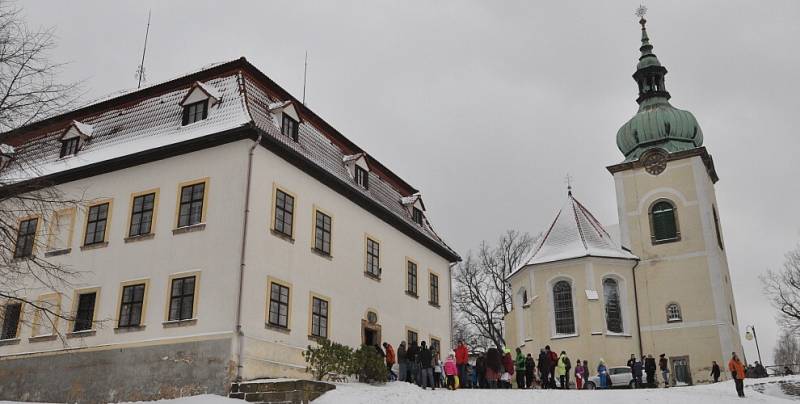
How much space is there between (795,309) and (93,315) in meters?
36.2

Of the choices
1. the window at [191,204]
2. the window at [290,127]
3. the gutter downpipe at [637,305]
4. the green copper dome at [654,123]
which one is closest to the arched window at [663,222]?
the gutter downpipe at [637,305]

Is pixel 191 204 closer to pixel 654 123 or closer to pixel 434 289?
pixel 434 289

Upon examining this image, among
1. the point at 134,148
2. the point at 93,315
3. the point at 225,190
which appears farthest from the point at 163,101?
the point at 93,315

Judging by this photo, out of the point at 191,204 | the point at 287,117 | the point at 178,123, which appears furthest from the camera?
the point at 287,117

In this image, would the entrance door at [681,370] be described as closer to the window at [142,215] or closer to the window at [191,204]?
the window at [191,204]

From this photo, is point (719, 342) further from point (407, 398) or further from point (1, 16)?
point (1, 16)

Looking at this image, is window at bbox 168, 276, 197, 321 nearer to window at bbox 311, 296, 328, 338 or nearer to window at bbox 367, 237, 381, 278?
window at bbox 311, 296, 328, 338

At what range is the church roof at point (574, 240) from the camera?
38.9 metres

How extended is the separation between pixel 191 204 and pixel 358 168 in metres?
7.90

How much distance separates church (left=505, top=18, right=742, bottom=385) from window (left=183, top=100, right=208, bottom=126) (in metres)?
21.4

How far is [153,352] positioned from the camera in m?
20.9

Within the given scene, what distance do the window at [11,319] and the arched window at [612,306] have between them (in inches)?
1029

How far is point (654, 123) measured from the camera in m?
42.3

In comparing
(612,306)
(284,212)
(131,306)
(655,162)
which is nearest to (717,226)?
(655,162)
